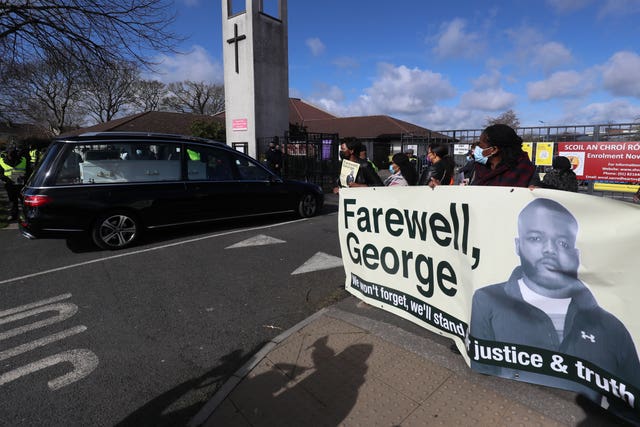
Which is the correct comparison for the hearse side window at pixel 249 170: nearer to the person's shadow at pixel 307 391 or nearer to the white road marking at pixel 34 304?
the white road marking at pixel 34 304

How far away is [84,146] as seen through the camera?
240 inches

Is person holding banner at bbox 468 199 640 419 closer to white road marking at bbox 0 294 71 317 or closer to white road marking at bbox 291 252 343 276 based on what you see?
white road marking at bbox 291 252 343 276

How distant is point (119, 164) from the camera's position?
645cm

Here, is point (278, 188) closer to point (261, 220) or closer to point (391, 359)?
point (261, 220)

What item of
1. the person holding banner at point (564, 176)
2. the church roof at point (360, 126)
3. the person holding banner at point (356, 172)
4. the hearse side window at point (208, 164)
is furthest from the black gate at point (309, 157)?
the church roof at point (360, 126)

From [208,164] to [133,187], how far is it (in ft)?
4.66

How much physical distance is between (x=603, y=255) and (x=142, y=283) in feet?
15.5

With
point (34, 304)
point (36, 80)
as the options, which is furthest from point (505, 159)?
point (36, 80)

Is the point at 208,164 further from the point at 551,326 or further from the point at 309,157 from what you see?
the point at 309,157

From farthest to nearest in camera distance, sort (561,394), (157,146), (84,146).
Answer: (157,146)
(84,146)
(561,394)

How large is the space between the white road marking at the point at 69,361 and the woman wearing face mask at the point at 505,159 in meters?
3.58

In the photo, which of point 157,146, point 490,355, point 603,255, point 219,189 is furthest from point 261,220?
point 603,255

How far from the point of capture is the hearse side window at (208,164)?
282 inches

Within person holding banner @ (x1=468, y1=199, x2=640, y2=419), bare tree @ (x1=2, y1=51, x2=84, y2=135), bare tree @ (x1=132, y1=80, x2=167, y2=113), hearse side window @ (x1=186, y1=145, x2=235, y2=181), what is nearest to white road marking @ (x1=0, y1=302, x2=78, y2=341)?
hearse side window @ (x1=186, y1=145, x2=235, y2=181)
